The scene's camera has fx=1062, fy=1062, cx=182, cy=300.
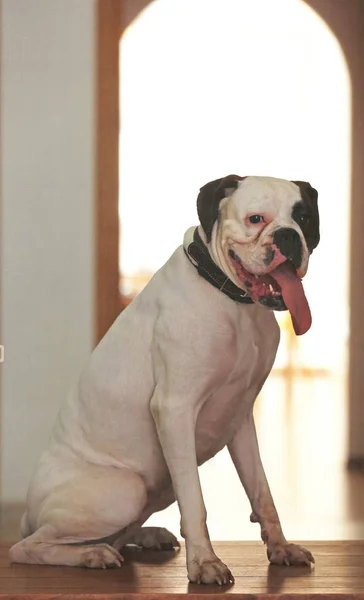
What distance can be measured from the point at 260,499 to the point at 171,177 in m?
5.28

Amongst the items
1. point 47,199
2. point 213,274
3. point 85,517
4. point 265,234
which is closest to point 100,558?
point 85,517

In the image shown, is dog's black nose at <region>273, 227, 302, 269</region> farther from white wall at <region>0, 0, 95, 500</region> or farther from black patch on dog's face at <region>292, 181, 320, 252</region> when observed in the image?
white wall at <region>0, 0, 95, 500</region>

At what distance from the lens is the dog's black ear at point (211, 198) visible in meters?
2.04

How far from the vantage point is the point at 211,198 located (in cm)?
204

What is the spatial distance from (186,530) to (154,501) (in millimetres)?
251

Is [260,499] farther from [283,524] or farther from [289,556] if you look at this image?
[283,524]

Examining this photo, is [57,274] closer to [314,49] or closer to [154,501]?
[154,501]

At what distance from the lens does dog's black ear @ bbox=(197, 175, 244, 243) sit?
204 cm

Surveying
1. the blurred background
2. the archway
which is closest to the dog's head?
the blurred background

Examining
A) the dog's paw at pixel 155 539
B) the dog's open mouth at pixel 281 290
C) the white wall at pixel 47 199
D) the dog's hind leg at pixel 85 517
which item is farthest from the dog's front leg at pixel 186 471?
the white wall at pixel 47 199

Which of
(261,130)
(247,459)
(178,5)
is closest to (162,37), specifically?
(178,5)

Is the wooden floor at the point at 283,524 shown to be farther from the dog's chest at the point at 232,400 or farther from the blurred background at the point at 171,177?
the dog's chest at the point at 232,400

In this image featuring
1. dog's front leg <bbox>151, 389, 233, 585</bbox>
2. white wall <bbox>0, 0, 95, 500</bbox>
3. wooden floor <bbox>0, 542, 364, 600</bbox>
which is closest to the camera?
wooden floor <bbox>0, 542, 364, 600</bbox>

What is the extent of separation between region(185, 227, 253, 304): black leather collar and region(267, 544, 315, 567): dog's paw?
510 millimetres
